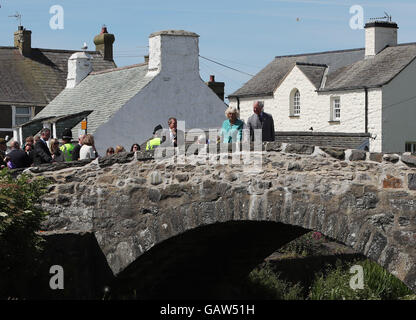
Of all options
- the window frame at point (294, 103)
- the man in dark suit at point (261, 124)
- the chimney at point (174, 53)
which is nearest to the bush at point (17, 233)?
the man in dark suit at point (261, 124)

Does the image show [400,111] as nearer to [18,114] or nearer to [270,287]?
[18,114]

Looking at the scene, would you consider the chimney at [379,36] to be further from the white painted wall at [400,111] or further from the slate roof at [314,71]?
the white painted wall at [400,111]

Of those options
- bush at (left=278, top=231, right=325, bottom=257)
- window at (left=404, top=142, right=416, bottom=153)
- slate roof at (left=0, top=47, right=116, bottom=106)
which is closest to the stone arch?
bush at (left=278, top=231, right=325, bottom=257)

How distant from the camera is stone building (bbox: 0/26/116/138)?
138 feet

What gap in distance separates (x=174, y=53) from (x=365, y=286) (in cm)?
1257

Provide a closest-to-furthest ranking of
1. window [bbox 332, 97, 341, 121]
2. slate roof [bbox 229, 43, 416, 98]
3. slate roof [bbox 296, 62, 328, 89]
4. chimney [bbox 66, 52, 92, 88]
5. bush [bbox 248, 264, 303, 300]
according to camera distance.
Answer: bush [bbox 248, 264, 303, 300] < chimney [bbox 66, 52, 92, 88] < slate roof [bbox 229, 43, 416, 98] < window [bbox 332, 97, 341, 121] < slate roof [bbox 296, 62, 328, 89]

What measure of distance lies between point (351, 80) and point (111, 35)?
37.4 ft

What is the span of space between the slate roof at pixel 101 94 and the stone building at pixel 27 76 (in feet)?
23.1

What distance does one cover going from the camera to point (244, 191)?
12359 millimetres

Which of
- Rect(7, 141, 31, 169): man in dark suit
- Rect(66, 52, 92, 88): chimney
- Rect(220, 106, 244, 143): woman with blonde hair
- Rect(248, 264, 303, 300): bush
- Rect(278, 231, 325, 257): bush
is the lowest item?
Rect(248, 264, 303, 300): bush

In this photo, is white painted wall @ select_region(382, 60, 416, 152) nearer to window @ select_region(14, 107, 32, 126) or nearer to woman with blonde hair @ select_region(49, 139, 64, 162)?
window @ select_region(14, 107, 32, 126)

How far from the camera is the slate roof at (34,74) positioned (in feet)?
138

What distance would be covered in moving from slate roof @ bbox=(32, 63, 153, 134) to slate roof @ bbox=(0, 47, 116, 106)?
7834 mm
